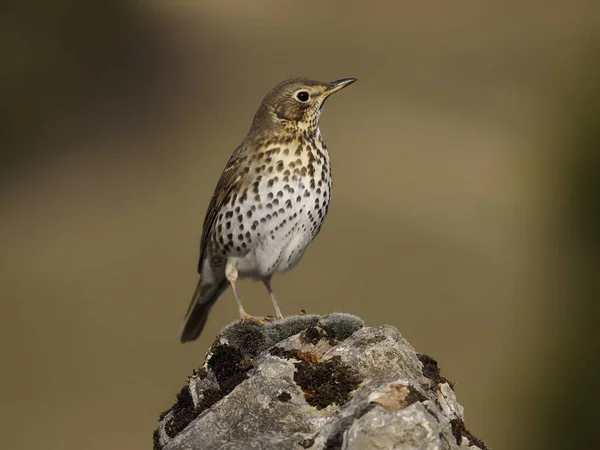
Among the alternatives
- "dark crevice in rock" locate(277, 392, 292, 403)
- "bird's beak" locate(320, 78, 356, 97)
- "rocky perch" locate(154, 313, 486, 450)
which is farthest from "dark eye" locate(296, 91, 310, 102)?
"dark crevice in rock" locate(277, 392, 292, 403)

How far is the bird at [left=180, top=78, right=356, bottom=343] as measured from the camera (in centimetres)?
872

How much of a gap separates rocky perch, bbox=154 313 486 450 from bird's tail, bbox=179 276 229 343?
2754 mm

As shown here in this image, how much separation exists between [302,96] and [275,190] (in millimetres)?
1001

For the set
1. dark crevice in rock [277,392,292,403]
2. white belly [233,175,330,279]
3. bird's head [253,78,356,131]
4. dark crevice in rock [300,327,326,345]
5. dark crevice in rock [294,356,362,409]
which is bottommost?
dark crevice in rock [277,392,292,403]

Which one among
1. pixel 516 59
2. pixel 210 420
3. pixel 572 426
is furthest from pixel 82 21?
pixel 210 420

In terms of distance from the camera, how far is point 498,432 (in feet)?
57.5

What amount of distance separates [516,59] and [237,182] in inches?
1661

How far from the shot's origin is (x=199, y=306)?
10.4 meters

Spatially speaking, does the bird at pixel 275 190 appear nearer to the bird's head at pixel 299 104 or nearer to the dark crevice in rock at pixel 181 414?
the bird's head at pixel 299 104

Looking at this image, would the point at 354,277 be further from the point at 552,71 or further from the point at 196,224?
the point at 552,71

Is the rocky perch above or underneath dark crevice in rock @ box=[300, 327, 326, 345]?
underneath

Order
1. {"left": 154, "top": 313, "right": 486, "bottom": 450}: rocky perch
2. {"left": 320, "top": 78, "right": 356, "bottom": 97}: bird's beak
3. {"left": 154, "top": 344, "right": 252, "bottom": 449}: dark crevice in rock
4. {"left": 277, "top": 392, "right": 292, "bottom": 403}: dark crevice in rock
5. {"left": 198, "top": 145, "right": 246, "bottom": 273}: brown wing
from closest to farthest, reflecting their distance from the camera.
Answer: {"left": 154, "top": 313, "right": 486, "bottom": 450}: rocky perch < {"left": 277, "top": 392, "right": 292, "bottom": 403}: dark crevice in rock < {"left": 154, "top": 344, "right": 252, "bottom": 449}: dark crevice in rock < {"left": 198, "top": 145, "right": 246, "bottom": 273}: brown wing < {"left": 320, "top": 78, "right": 356, "bottom": 97}: bird's beak

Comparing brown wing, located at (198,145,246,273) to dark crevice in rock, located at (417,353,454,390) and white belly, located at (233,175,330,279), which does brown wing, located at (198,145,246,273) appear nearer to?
white belly, located at (233,175,330,279)

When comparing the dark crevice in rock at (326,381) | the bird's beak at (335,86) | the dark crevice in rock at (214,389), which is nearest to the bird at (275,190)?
the bird's beak at (335,86)
